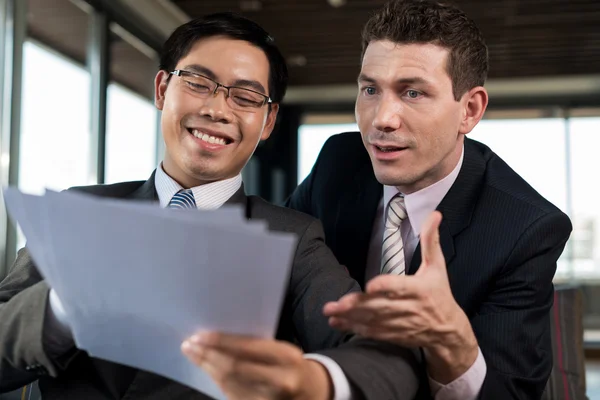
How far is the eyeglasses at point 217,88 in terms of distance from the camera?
141cm

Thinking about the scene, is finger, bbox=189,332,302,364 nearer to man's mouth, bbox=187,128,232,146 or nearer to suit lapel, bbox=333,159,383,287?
man's mouth, bbox=187,128,232,146

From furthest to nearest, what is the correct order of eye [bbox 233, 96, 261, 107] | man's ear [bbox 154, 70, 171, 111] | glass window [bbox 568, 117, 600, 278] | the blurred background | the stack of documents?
1. glass window [bbox 568, 117, 600, 278]
2. the blurred background
3. man's ear [bbox 154, 70, 171, 111]
4. eye [bbox 233, 96, 261, 107]
5. the stack of documents

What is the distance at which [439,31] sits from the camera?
1619 millimetres

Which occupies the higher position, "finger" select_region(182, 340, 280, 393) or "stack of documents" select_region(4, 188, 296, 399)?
"stack of documents" select_region(4, 188, 296, 399)

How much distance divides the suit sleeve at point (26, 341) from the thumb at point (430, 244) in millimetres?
560

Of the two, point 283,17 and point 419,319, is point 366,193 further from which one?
point 283,17

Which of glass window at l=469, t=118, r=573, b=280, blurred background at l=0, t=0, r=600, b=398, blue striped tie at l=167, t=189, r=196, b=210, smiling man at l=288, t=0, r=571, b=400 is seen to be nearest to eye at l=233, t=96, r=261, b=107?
blue striped tie at l=167, t=189, r=196, b=210

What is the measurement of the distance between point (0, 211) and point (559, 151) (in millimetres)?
7532

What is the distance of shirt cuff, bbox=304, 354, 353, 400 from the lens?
2.86 feet

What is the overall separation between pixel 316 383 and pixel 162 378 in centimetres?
38

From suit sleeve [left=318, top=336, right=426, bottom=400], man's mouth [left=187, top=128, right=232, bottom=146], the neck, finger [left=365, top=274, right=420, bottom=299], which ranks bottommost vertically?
suit sleeve [left=318, top=336, right=426, bottom=400]

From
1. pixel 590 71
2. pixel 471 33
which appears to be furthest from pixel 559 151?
pixel 471 33

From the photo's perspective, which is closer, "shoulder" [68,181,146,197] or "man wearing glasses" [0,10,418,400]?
"man wearing glasses" [0,10,418,400]

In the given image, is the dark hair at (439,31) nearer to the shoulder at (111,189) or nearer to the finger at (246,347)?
the shoulder at (111,189)
